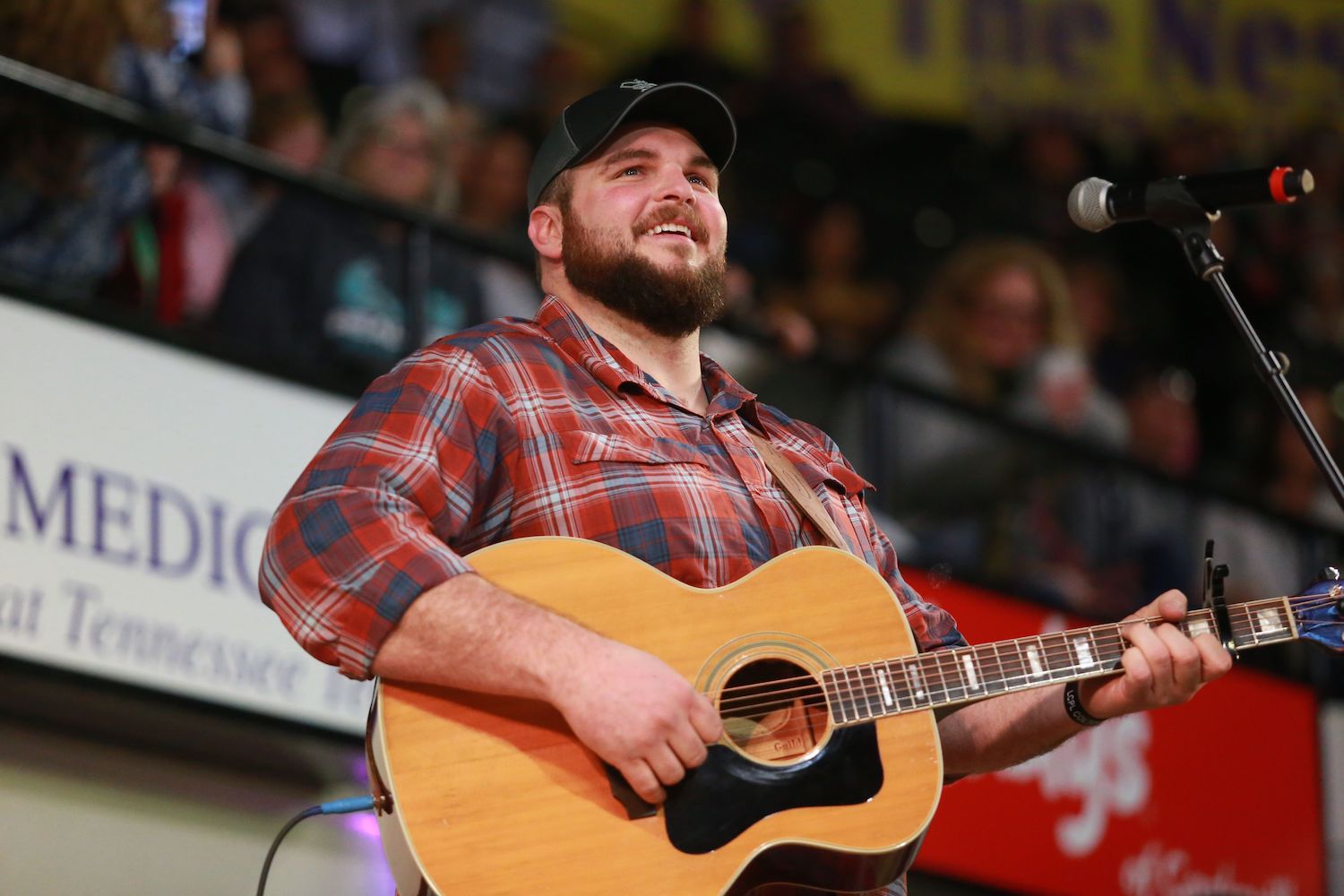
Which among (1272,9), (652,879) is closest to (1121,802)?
(652,879)

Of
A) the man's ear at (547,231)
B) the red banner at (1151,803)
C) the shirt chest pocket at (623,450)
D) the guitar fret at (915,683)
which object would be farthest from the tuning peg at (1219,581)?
the red banner at (1151,803)

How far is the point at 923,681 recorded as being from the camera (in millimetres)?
2736

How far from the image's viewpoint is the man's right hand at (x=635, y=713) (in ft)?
7.97

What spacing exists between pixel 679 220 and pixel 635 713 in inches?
44.3

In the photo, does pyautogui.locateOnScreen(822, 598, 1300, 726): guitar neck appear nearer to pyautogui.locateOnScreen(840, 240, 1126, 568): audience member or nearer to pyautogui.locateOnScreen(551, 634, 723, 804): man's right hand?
pyautogui.locateOnScreen(551, 634, 723, 804): man's right hand

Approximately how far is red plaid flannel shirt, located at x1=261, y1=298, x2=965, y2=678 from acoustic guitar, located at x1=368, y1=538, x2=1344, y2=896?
0.11 meters

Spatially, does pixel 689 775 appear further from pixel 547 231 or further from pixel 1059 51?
pixel 1059 51

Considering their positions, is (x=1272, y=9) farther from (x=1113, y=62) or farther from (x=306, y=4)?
(x=306, y=4)

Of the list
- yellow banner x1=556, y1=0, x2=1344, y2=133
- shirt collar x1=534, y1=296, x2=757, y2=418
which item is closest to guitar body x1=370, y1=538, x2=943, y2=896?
shirt collar x1=534, y1=296, x2=757, y2=418

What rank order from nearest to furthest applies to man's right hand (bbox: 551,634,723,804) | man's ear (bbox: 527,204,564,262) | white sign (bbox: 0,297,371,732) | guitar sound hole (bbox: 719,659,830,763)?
man's right hand (bbox: 551,634,723,804) → guitar sound hole (bbox: 719,659,830,763) → man's ear (bbox: 527,204,564,262) → white sign (bbox: 0,297,371,732)

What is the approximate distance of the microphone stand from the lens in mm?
2758

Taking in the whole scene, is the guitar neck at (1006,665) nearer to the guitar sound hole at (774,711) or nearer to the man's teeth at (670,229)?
Answer: the guitar sound hole at (774,711)

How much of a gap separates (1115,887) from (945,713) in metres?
3.28

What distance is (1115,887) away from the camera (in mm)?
5910
